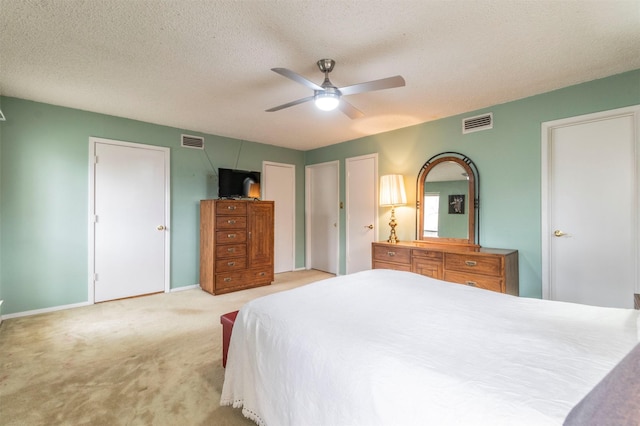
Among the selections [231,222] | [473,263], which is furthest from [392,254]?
[231,222]

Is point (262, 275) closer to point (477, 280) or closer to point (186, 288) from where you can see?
point (186, 288)

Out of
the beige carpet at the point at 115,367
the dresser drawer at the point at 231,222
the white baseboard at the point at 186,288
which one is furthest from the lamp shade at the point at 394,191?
the white baseboard at the point at 186,288

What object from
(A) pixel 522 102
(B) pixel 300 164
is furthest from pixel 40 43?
(A) pixel 522 102

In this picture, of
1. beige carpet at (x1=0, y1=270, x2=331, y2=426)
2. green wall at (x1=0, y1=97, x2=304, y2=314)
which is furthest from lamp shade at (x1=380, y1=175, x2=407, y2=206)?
green wall at (x1=0, y1=97, x2=304, y2=314)

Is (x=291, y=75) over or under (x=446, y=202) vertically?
over

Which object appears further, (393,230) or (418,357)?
(393,230)

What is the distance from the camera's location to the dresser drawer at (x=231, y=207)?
13.1ft

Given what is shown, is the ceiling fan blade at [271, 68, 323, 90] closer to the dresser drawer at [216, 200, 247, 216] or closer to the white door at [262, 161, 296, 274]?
the dresser drawer at [216, 200, 247, 216]

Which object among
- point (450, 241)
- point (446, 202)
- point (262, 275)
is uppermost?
point (446, 202)

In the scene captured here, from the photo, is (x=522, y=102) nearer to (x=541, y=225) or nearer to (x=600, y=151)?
(x=600, y=151)

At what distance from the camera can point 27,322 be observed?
9.70ft

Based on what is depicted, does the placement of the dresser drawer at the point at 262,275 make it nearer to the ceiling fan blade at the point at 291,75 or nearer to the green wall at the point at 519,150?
the green wall at the point at 519,150

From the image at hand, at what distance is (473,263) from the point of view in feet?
9.59

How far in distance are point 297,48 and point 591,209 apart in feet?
10.1
